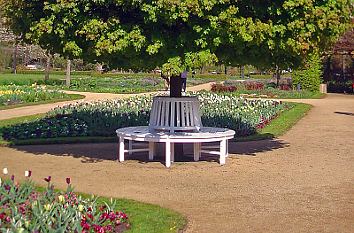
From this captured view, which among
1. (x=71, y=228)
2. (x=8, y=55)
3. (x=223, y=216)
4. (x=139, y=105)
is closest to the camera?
(x=71, y=228)

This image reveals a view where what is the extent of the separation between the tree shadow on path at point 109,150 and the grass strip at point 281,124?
2.30 feet

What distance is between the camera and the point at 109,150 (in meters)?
11.6

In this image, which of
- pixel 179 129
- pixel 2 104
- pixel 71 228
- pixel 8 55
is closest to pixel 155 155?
pixel 179 129

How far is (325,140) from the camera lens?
43.9ft

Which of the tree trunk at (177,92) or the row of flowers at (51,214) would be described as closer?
the row of flowers at (51,214)

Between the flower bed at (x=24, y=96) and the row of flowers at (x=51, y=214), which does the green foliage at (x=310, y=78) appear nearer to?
the flower bed at (x=24, y=96)

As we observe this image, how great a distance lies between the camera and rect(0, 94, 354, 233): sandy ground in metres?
6.55

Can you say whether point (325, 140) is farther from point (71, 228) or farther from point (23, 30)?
point (71, 228)

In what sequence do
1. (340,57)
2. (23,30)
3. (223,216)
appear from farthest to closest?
1. (340,57)
2. (23,30)
3. (223,216)

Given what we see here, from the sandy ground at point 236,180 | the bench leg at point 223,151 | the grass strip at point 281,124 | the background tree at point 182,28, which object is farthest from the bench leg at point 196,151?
the grass strip at point 281,124

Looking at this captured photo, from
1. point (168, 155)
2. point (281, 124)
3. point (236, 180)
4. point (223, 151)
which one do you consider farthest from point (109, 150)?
point (281, 124)

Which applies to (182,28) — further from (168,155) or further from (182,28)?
(168,155)

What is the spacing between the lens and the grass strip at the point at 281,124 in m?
13.7

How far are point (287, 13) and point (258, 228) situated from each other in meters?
3.58
